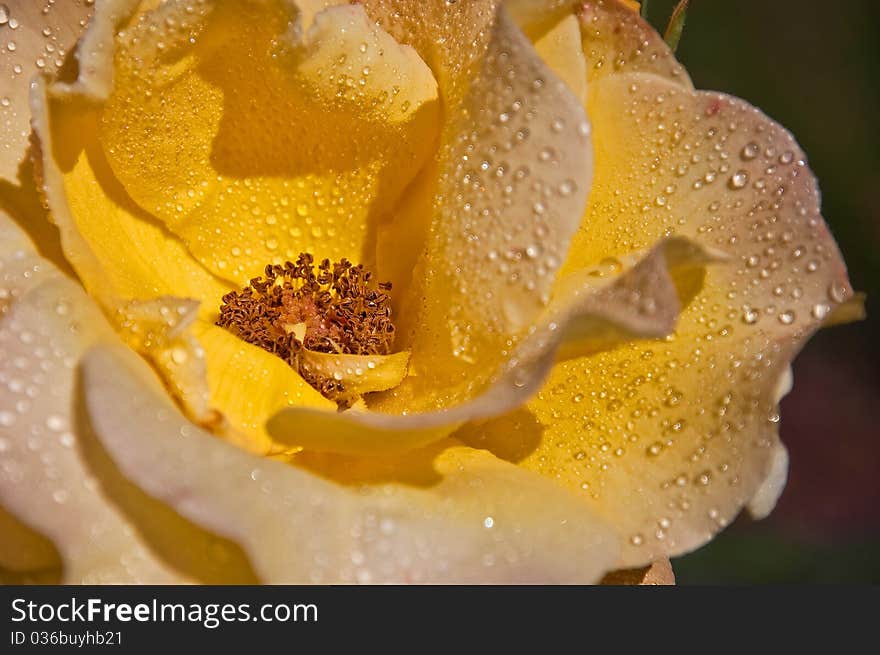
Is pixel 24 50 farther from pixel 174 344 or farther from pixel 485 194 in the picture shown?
pixel 485 194

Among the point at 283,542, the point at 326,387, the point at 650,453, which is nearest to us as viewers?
the point at 283,542

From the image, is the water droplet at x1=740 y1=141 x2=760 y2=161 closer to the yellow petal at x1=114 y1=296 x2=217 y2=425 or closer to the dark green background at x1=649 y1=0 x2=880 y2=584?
the yellow petal at x1=114 y1=296 x2=217 y2=425

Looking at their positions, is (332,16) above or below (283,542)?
above

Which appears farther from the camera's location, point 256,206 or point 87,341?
point 256,206

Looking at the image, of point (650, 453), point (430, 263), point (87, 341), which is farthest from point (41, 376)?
point (650, 453)

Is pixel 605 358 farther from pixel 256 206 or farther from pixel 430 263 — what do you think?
pixel 256 206

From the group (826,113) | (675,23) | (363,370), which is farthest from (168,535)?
(826,113)

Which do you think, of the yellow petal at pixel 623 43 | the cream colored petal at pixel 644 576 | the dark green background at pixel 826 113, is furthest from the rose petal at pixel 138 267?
the dark green background at pixel 826 113

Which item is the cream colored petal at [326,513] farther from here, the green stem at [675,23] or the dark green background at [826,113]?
the dark green background at [826,113]

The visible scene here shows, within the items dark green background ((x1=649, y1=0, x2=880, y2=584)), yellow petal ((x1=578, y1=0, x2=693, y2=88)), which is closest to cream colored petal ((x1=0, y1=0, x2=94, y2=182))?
yellow petal ((x1=578, y1=0, x2=693, y2=88))
